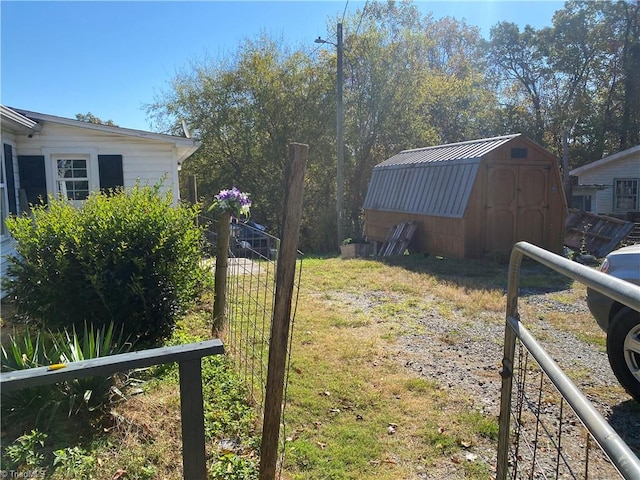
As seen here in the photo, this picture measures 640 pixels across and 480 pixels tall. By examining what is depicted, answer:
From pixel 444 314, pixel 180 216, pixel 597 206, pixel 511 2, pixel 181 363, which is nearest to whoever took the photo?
pixel 181 363

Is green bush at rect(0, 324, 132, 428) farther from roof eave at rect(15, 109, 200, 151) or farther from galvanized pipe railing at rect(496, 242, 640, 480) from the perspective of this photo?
roof eave at rect(15, 109, 200, 151)

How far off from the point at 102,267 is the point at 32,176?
6.93 meters

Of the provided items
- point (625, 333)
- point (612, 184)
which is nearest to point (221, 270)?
point (625, 333)

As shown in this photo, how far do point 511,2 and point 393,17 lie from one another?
242 inches

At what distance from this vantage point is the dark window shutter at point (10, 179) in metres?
8.45

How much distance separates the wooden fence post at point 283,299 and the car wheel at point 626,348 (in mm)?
2529

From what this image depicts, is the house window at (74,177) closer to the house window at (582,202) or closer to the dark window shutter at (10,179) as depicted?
the dark window shutter at (10,179)

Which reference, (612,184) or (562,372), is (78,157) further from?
(612,184)

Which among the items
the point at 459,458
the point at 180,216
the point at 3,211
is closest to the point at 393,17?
the point at 3,211

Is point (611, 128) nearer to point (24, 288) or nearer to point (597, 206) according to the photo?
point (597, 206)

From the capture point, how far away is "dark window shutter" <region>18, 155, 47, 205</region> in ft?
31.4

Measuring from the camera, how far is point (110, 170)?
10297mm

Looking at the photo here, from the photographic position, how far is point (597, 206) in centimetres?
2227

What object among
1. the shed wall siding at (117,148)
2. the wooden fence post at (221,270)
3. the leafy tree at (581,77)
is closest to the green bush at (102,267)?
the wooden fence post at (221,270)
